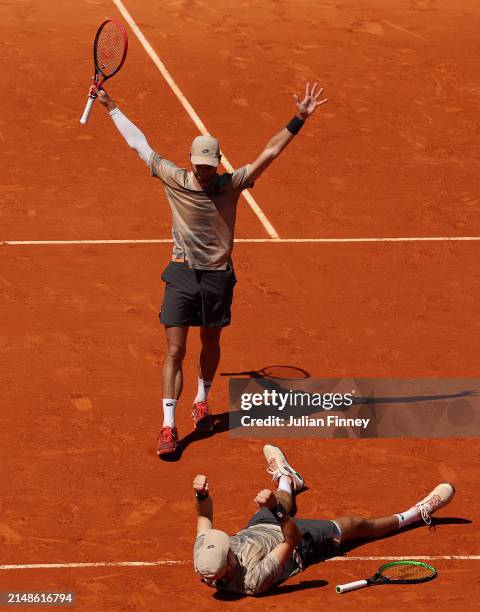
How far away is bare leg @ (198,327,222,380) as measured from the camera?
12039 millimetres

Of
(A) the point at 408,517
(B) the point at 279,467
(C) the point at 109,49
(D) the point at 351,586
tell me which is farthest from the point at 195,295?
(C) the point at 109,49

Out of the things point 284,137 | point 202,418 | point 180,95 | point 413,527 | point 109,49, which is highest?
point 180,95

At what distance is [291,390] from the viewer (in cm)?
1308

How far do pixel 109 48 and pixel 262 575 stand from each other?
18.9ft

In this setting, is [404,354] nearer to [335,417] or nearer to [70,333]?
[335,417]

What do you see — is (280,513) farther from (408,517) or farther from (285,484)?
(408,517)

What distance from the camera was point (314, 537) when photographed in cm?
1044

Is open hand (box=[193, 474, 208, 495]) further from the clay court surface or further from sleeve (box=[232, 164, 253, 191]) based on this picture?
sleeve (box=[232, 164, 253, 191])

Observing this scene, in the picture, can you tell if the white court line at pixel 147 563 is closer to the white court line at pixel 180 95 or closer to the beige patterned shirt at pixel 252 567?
the beige patterned shirt at pixel 252 567

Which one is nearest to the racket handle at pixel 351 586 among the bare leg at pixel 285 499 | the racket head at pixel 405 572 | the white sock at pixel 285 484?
the racket head at pixel 405 572

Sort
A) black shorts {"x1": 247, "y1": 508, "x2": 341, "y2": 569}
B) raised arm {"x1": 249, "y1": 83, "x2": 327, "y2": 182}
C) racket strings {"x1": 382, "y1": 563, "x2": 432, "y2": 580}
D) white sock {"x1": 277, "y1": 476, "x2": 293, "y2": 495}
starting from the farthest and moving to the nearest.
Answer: raised arm {"x1": 249, "y1": 83, "x2": 327, "y2": 182} → white sock {"x1": 277, "y1": 476, "x2": 293, "y2": 495} → black shorts {"x1": 247, "y1": 508, "x2": 341, "y2": 569} → racket strings {"x1": 382, "y1": 563, "x2": 432, "y2": 580}

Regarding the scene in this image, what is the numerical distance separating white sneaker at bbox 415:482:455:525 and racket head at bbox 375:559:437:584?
71 cm

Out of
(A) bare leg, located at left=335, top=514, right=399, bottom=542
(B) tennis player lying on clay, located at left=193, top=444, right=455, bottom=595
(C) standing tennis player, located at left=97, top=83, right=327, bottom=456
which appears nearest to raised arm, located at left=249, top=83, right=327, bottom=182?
(C) standing tennis player, located at left=97, top=83, right=327, bottom=456

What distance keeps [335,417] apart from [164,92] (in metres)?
9.36
